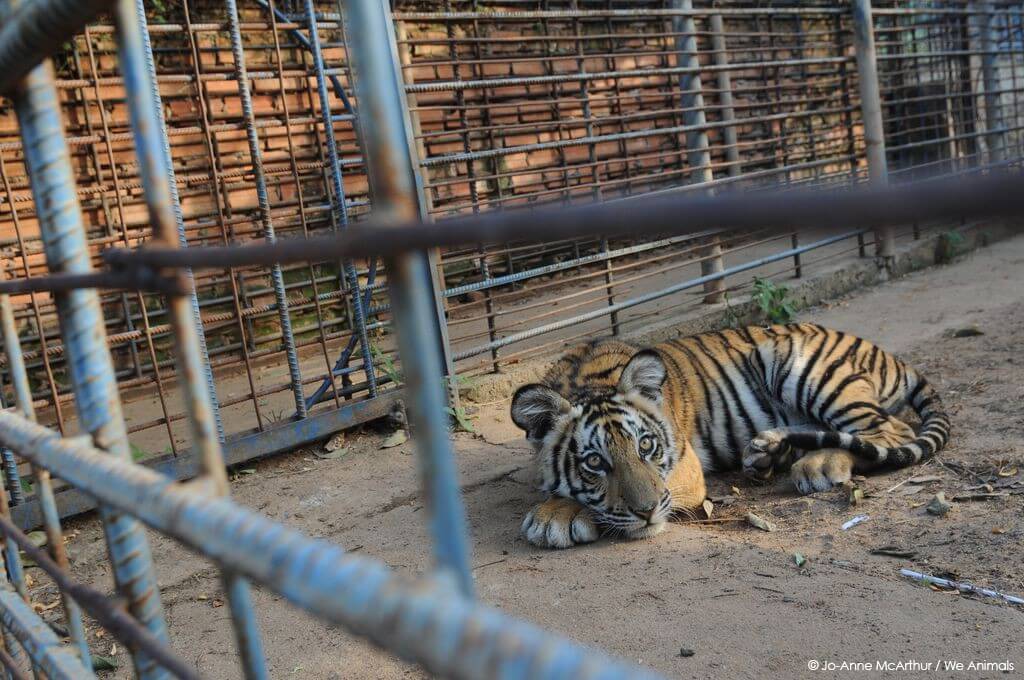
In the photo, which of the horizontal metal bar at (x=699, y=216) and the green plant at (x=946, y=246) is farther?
the green plant at (x=946, y=246)

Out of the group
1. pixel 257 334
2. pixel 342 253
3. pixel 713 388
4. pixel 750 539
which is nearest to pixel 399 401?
pixel 713 388

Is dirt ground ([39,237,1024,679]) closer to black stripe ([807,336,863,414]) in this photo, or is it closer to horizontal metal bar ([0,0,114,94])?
black stripe ([807,336,863,414])

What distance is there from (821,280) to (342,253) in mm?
7115

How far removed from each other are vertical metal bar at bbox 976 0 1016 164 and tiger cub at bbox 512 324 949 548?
23.2 ft

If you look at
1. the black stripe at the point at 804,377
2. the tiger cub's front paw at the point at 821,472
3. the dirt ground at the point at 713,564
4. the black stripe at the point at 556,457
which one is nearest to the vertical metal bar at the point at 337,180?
the dirt ground at the point at 713,564

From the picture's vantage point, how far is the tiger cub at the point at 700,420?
347cm

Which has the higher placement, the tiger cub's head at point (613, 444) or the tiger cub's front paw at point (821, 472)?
the tiger cub's head at point (613, 444)

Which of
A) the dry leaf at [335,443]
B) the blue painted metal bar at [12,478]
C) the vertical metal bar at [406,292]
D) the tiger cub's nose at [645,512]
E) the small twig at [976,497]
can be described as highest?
the vertical metal bar at [406,292]

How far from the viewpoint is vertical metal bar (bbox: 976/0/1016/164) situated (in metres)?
10.1

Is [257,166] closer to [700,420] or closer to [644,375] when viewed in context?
[644,375]

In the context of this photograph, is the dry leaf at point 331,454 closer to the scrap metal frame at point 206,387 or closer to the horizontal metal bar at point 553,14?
the horizontal metal bar at point 553,14

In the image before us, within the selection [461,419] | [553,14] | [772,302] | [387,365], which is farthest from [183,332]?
[772,302]

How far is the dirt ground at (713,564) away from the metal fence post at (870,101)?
3.10m

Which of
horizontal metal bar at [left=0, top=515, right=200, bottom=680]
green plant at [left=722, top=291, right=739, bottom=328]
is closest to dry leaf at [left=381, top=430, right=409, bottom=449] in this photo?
green plant at [left=722, top=291, right=739, bottom=328]
